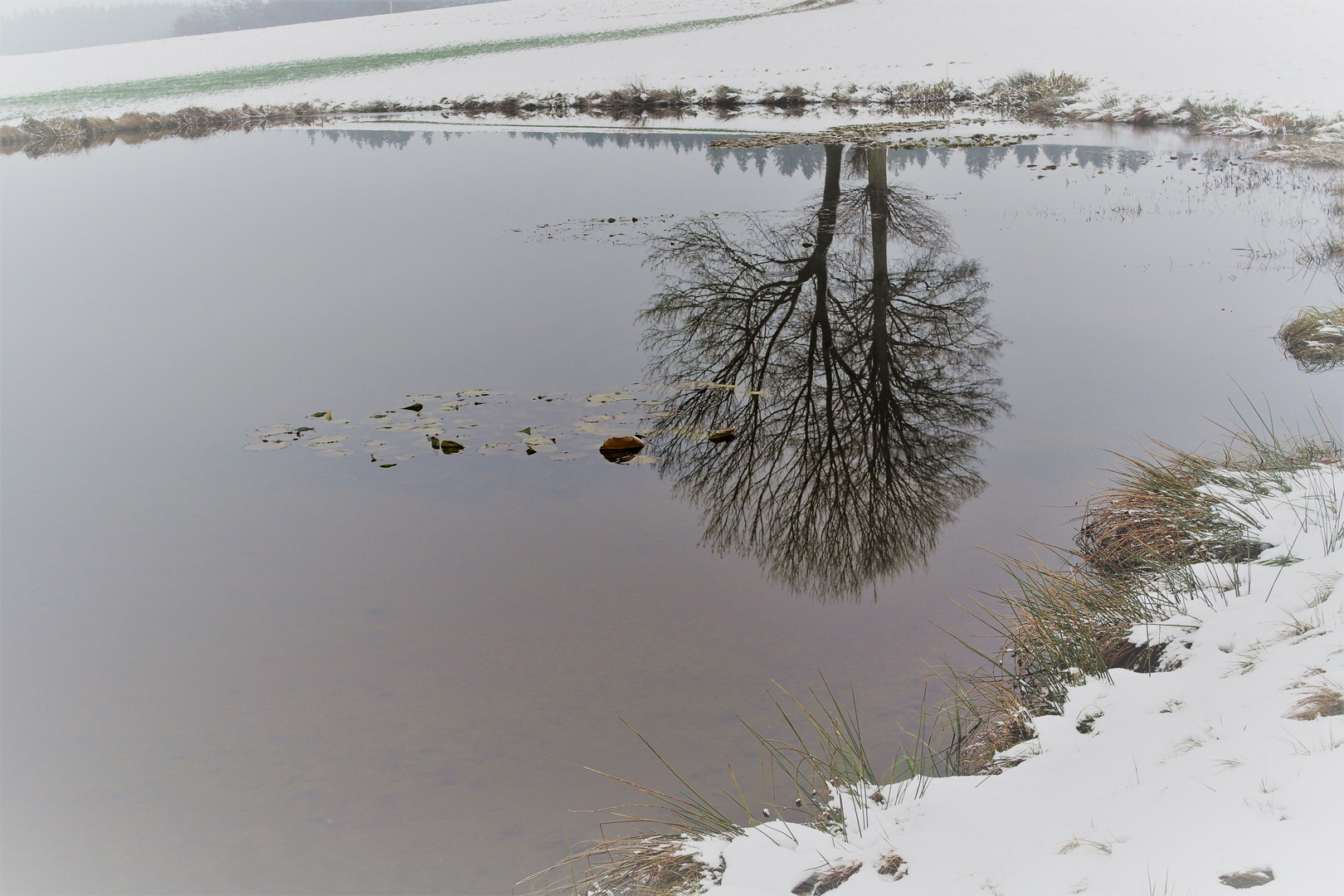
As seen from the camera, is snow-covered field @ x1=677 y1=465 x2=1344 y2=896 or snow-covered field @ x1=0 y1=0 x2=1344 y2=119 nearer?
snow-covered field @ x1=677 y1=465 x2=1344 y2=896

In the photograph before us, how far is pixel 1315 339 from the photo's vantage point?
887 centimetres

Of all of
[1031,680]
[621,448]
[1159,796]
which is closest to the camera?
[1159,796]

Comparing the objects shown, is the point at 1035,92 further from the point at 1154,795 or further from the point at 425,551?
the point at 1154,795

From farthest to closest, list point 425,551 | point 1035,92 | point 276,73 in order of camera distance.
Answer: point 276,73
point 1035,92
point 425,551

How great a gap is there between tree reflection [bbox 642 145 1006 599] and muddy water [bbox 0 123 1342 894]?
27 cm

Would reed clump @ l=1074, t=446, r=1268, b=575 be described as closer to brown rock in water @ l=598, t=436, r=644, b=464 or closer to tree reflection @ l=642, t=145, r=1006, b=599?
tree reflection @ l=642, t=145, r=1006, b=599

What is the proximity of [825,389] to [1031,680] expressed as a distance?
4.51m

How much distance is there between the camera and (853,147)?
2167cm

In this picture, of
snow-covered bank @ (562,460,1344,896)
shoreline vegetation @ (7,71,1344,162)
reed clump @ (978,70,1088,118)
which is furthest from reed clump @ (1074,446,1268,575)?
reed clump @ (978,70,1088,118)

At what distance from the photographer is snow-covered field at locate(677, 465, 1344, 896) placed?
2525 mm

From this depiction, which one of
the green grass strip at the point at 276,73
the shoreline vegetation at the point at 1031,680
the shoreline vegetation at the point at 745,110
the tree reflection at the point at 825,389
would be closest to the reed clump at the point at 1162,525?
the shoreline vegetation at the point at 1031,680

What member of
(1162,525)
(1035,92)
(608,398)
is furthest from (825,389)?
(1035,92)

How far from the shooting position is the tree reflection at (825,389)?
6.27 meters

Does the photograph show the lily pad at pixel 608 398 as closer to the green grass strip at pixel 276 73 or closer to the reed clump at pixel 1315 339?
the reed clump at pixel 1315 339
